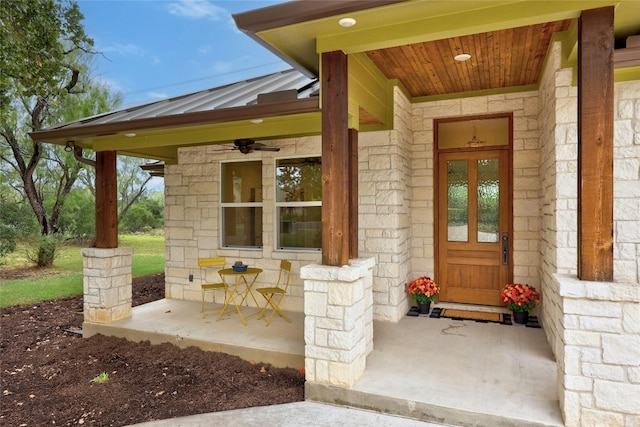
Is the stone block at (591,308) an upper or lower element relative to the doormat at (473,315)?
upper

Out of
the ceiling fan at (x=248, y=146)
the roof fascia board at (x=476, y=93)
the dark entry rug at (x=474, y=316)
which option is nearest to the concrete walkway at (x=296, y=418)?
the dark entry rug at (x=474, y=316)

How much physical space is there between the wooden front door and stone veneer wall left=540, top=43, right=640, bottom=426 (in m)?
0.68

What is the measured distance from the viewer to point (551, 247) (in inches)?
143

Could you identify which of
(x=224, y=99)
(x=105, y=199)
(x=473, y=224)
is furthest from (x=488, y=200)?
(x=105, y=199)

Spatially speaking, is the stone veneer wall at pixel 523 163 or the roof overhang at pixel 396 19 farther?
the stone veneer wall at pixel 523 163

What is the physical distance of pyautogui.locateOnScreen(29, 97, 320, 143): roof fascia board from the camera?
3490 millimetres

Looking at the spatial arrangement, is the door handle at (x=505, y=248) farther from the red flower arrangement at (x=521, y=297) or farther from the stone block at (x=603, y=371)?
the stone block at (x=603, y=371)

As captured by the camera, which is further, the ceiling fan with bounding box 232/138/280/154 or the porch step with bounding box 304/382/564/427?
the ceiling fan with bounding box 232/138/280/154

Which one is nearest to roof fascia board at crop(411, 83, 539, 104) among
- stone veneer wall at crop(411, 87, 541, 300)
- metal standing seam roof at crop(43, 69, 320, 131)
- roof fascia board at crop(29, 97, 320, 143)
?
stone veneer wall at crop(411, 87, 541, 300)

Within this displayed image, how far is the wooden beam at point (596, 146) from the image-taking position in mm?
2326

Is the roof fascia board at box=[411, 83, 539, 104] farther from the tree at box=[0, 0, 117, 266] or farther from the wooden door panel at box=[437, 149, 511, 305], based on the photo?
the tree at box=[0, 0, 117, 266]

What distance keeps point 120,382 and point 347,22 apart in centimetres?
364

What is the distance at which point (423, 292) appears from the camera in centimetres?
486

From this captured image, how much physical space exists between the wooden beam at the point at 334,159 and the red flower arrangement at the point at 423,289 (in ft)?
7.31
